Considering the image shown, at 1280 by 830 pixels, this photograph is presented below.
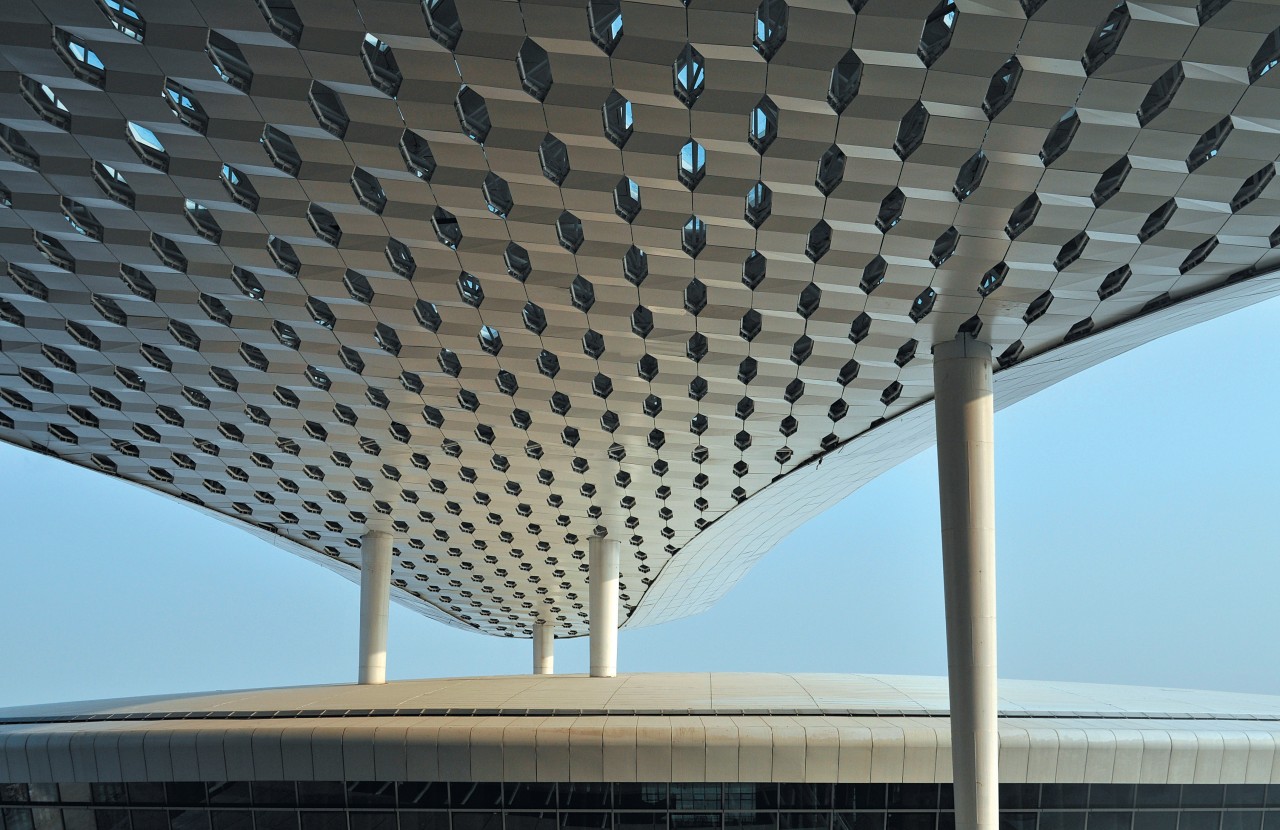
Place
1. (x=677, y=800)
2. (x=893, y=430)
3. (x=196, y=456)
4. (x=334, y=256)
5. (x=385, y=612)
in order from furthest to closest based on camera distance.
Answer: (x=385, y=612), (x=196, y=456), (x=893, y=430), (x=677, y=800), (x=334, y=256)

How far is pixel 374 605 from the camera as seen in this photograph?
144ft

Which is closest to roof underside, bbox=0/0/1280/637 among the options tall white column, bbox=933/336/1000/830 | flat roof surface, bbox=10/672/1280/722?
tall white column, bbox=933/336/1000/830

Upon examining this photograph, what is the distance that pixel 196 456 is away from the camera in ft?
116

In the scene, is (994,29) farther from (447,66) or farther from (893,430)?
(893,430)

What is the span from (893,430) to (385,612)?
25864 mm

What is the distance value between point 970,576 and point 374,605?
30.9 m

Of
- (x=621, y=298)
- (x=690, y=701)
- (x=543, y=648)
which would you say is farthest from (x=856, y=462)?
(x=543, y=648)

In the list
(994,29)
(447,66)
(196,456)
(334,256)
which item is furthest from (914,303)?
(196,456)

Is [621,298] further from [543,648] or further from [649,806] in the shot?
[543,648]

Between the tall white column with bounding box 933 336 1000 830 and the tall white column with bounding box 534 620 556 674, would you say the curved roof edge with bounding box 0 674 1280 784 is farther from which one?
the tall white column with bounding box 534 620 556 674


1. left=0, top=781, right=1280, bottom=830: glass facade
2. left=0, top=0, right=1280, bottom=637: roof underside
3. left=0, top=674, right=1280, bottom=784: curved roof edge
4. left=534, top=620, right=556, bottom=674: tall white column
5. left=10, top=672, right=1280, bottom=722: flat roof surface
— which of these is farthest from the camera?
left=534, top=620, right=556, bottom=674: tall white column

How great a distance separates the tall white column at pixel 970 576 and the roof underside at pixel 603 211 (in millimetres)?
1903

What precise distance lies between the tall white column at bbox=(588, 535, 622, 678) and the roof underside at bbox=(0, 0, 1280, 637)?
13.3 meters

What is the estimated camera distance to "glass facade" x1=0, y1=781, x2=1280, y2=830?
25438mm
